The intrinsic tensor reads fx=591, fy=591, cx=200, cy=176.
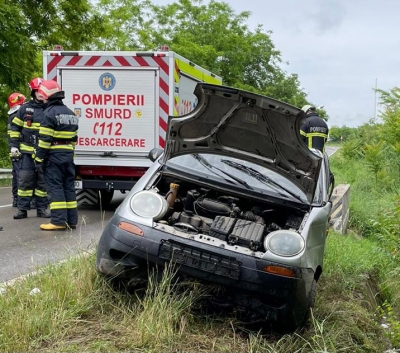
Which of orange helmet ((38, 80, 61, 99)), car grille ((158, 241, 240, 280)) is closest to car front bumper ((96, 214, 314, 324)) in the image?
car grille ((158, 241, 240, 280))

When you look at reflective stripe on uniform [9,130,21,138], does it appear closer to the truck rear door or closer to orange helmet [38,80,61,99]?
the truck rear door

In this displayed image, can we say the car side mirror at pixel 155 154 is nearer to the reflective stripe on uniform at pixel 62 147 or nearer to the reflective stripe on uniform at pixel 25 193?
the reflective stripe on uniform at pixel 62 147

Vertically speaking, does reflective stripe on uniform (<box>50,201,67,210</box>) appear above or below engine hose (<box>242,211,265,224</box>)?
below

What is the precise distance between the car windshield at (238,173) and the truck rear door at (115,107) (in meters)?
Result: 4.68

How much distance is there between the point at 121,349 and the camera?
3.60 m

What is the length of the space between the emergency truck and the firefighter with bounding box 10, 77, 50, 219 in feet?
3.20

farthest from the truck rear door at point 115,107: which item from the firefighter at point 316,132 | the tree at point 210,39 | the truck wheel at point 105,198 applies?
the tree at point 210,39

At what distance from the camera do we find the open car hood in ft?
15.3

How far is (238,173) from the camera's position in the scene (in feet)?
17.2

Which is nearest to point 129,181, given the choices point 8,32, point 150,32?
point 8,32

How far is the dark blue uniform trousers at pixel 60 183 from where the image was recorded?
25.3 feet

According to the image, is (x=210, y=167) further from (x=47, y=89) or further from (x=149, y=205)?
(x=47, y=89)

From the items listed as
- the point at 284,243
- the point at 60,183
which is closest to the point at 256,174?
the point at 284,243

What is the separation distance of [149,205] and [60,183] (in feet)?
11.6
